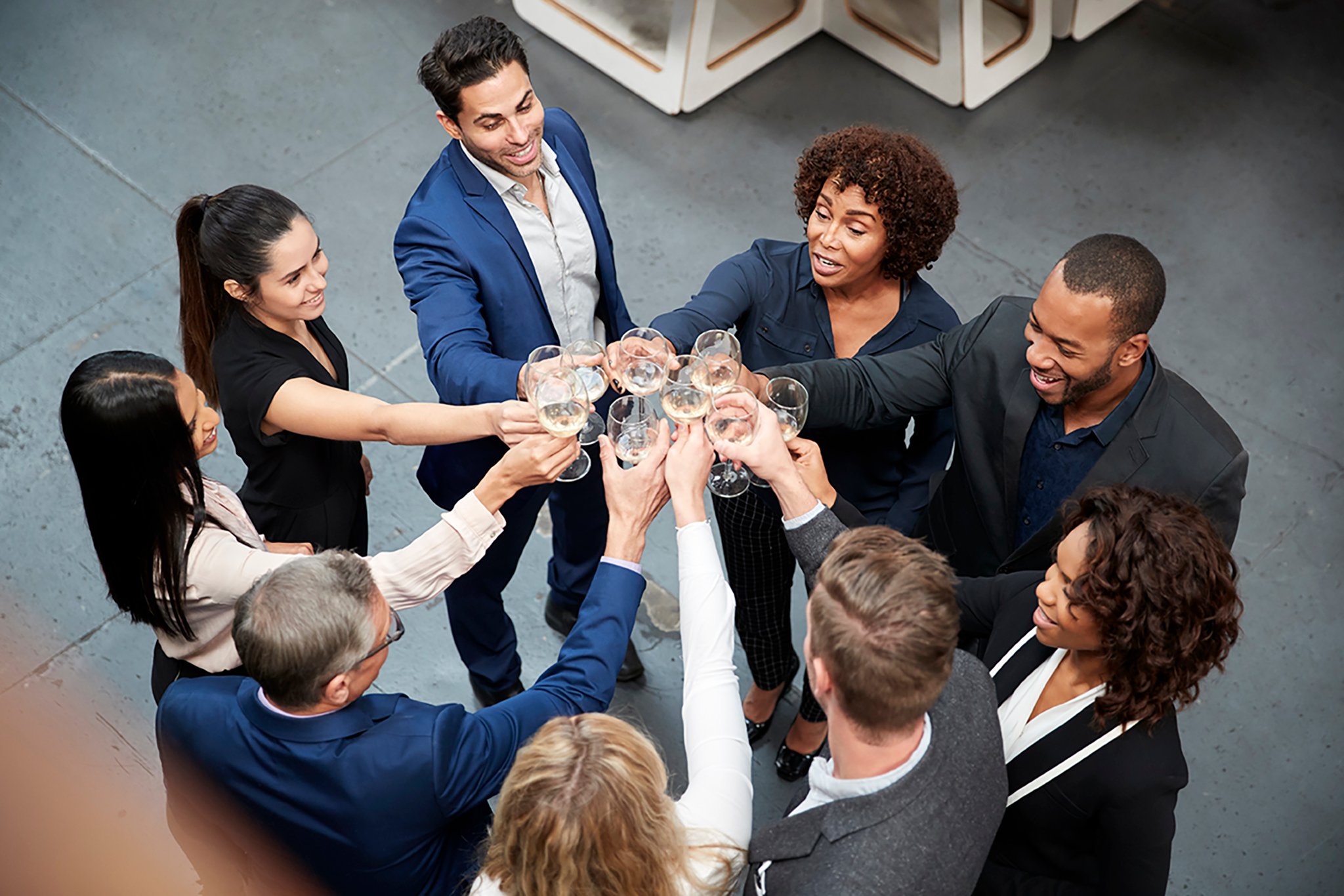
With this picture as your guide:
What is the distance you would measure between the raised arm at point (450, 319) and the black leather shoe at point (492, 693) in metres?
1.08

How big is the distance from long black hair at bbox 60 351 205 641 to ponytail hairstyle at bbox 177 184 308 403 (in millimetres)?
338

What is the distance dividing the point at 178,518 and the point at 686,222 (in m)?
2.99

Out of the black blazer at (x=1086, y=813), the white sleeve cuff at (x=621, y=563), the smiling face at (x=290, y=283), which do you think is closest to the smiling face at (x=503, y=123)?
the smiling face at (x=290, y=283)

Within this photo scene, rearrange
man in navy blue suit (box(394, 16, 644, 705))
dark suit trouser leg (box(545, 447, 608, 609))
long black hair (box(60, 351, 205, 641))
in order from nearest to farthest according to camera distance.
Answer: long black hair (box(60, 351, 205, 641))
man in navy blue suit (box(394, 16, 644, 705))
dark suit trouser leg (box(545, 447, 608, 609))

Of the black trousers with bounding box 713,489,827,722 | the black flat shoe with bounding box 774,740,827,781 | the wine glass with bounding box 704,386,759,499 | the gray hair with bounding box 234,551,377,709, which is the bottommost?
the black flat shoe with bounding box 774,740,827,781

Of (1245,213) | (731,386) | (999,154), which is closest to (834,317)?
(731,386)

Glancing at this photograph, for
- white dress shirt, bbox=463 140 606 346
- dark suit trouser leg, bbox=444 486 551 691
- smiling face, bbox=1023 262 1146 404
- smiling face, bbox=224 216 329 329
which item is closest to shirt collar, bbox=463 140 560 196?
white dress shirt, bbox=463 140 606 346

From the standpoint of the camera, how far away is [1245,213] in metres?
4.93

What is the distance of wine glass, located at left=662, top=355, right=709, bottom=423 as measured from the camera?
7.79 feet

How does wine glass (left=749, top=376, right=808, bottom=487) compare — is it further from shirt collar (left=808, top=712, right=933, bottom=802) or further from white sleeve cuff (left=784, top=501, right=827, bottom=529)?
shirt collar (left=808, top=712, right=933, bottom=802)

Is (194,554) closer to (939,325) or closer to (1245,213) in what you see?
(939,325)

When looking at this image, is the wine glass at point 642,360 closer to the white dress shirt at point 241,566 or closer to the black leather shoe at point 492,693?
the white dress shirt at point 241,566

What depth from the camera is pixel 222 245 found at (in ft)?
8.19

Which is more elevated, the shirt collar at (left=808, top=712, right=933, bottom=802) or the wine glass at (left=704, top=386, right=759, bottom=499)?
the wine glass at (left=704, top=386, right=759, bottom=499)
